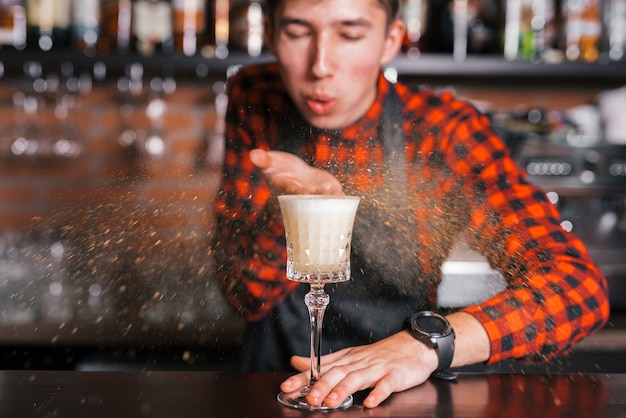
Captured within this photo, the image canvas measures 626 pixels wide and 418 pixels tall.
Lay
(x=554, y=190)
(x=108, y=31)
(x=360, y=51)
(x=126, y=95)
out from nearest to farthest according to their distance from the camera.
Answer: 1. (x=360, y=51)
2. (x=554, y=190)
3. (x=108, y=31)
4. (x=126, y=95)

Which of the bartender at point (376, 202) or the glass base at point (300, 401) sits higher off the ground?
the bartender at point (376, 202)

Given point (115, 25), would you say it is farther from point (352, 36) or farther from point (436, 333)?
point (436, 333)

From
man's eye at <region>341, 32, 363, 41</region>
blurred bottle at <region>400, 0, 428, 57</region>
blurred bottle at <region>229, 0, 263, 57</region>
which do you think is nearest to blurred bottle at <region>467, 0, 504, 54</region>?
blurred bottle at <region>400, 0, 428, 57</region>

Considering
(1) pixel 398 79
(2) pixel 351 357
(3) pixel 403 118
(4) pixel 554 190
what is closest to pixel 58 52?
(1) pixel 398 79

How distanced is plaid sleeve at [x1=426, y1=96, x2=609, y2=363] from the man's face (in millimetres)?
215

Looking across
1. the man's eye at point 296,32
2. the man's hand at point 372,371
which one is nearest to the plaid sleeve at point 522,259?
the man's hand at point 372,371

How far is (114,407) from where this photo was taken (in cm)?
99

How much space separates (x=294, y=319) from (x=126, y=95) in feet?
5.22

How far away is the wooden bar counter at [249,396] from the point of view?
98 centimetres

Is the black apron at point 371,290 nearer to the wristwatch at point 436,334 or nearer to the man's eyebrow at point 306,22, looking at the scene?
the man's eyebrow at point 306,22

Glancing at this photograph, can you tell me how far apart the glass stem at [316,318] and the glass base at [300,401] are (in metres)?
0.02

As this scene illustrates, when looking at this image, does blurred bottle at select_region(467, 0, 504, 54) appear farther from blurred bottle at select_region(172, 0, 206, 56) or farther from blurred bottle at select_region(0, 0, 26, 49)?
blurred bottle at select_region(0, 0, 26, 49)

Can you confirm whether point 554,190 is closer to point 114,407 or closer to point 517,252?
point 517,252

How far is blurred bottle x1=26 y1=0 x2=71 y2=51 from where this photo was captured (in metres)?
2.70
